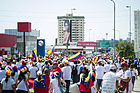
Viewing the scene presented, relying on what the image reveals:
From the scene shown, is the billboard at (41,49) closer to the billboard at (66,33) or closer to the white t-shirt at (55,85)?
the billboard at (66,33)

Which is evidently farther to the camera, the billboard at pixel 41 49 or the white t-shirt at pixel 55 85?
the billboard at pixel 41 49

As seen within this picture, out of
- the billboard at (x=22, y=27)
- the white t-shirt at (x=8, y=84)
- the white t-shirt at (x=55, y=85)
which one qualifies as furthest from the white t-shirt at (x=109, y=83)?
the billboard at (x=22, y=27)

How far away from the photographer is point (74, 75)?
16297 millimetres

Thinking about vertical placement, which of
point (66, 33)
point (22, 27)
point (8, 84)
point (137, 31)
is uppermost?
point (22, 27)

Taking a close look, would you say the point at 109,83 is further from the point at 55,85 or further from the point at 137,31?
the point at 137,31

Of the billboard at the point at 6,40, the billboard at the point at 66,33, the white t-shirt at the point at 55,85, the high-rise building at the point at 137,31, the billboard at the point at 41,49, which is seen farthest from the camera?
the billboard at the point at 6,40

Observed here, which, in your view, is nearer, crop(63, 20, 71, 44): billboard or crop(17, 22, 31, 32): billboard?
crop(63, 20, 71, 44): billboard

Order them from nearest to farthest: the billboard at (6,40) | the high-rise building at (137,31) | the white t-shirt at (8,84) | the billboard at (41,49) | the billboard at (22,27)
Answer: the white t-shirt at (8,84) < the billboard at (41,49) < the high-rise building at (137,31) < the billboard at (22,27) < the billboard at (6,40)

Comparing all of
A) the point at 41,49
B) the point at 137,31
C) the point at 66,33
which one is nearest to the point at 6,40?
the point at 66,33

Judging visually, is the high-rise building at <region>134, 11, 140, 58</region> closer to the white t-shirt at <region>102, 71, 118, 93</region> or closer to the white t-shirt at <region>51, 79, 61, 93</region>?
the white t-shirt at <region>102, 71, 118, 93</region>

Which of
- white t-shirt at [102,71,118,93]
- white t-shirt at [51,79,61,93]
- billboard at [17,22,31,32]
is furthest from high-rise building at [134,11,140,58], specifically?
white t-shirt at [51,79,61,93]

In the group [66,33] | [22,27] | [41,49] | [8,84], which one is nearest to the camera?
[8,84]

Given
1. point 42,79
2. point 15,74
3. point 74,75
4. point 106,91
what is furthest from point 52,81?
point 74,75

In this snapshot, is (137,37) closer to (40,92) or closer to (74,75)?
(74,75)
